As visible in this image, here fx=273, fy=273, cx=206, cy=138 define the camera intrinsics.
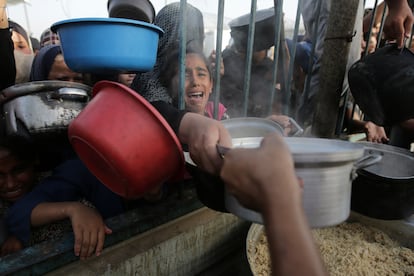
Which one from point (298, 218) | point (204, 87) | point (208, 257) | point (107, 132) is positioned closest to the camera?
point (298, 218)

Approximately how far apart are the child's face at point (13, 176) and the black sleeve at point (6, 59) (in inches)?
14.4

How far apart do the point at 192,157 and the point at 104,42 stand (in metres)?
0.61

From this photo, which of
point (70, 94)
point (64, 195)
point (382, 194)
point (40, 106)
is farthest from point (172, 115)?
point (382, 194)

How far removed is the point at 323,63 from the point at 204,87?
89 cm

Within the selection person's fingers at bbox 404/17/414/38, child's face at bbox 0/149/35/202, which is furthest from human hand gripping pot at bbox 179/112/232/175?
person's fingers at bbox 404/17/414/38

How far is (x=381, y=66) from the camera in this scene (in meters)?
1.56

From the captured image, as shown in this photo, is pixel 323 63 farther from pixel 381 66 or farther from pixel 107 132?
pixel 107 132

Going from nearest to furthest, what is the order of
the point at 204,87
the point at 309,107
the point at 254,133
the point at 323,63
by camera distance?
1. the point at 254,133
2. the point at 204,87
3. the point at 323,63
4. the point at 309,107

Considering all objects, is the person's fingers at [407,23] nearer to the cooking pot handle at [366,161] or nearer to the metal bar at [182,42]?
the cooking pot handle at [366,161]

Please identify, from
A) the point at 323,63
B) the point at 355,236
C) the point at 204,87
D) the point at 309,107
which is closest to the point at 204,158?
the point at 204,87

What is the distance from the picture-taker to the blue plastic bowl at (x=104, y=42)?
42.7 inches

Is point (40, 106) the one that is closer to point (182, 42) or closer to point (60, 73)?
point (182, 42)

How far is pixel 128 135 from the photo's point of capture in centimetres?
82

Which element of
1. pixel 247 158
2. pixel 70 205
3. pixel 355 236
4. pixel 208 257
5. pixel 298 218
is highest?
pixel 247 158
